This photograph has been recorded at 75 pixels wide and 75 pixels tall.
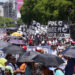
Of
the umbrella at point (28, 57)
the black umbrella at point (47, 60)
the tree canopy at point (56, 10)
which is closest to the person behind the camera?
the black umbrella at point (47, 60)

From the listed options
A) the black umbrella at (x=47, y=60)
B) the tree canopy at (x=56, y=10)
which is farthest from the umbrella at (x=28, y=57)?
the tree canopy at (x=56, y=10)

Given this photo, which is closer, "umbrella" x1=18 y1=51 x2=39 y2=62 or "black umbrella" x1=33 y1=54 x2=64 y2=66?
"black umbrella" x1=33 y1=54 x2=64 y2=66

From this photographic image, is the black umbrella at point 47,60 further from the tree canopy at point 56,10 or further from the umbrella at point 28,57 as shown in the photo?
the tree canopy at point 56,10

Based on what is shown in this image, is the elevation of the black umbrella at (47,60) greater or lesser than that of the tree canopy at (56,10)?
greater

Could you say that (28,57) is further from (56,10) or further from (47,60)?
(56,10)

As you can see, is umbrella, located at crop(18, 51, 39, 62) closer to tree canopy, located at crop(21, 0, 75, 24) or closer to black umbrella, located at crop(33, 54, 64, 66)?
black umbrella, located at crop(33, 54, 64, 66)

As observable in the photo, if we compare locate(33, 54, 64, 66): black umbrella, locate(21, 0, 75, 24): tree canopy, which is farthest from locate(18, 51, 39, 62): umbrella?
locate(21, 0, 75, 24): tree canopy

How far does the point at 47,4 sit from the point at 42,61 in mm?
53122

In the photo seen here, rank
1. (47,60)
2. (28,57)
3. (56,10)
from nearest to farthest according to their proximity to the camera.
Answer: (47,60)
(28,57)
(56,10)

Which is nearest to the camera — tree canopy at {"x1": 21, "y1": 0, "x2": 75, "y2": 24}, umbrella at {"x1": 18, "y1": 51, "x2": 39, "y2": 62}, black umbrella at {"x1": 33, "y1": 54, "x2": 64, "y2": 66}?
black umbrella at {"x1": 33, "y1": 54, "x2": 64, "y2": 66}

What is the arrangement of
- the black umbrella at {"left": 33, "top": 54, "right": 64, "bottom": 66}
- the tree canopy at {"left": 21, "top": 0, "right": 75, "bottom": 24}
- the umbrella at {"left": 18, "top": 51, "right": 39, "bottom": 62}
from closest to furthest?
the black umbrella at {"left": 33, "top": 54, "right": 64, "bottom": 66}
the umbrella at {"left": 18, "top": 51, "right": 39, "bottom": 62}
the tree canopy at {"left": 21, "top": 0, "right": 75, "bottom": 24}

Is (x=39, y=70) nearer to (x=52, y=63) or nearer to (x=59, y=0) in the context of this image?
(x=52, y=63)

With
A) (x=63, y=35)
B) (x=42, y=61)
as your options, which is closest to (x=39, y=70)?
(x=42, y=61)

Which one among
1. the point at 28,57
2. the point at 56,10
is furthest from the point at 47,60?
the point at 56,10
